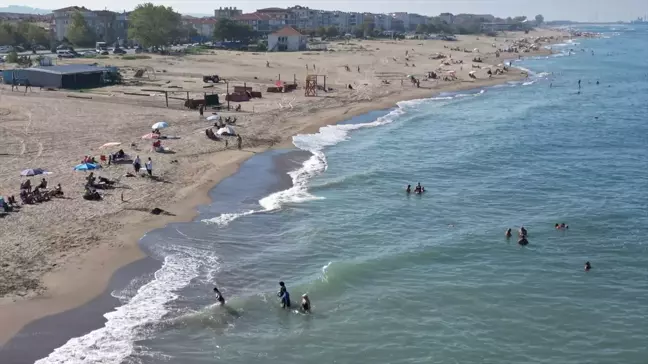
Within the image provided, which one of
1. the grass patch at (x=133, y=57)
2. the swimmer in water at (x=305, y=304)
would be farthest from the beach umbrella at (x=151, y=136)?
the grass patch at (x=133, y=57)

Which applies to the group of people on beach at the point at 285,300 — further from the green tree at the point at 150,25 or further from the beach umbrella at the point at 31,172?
the green tree at the point at 150,25

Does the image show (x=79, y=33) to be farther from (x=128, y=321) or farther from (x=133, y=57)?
(x=128, y=321)

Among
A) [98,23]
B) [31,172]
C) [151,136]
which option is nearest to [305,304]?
[31,172]

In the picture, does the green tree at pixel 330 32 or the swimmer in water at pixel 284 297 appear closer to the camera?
the swimmer in water at pixel 284 297

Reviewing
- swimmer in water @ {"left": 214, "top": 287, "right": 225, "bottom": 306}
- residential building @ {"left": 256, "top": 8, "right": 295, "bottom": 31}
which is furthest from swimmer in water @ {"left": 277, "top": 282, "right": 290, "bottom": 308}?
residential building @ {"left": 256, "top": 8, "right": 295, "bottom": 31}

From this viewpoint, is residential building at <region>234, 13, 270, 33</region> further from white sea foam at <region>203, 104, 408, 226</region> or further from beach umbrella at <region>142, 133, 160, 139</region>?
beach umbrella at <region>142, 133, 160, 139</region>
